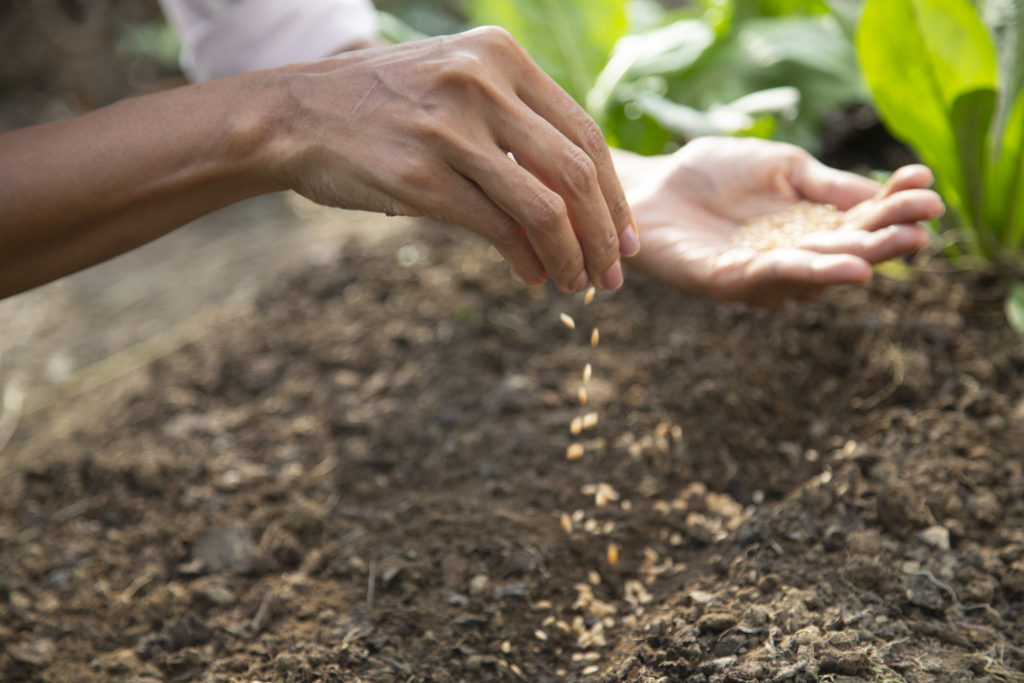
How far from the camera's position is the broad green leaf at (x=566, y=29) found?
102 inches

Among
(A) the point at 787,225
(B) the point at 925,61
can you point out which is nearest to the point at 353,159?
(A) the point at 787,225

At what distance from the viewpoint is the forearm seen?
1.13 meters

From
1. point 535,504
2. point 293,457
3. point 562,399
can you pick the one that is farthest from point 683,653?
point 293,457

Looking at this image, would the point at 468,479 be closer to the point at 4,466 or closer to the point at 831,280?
the point at 831,280

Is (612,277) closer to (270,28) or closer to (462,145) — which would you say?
(462,145)

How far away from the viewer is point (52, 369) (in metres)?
2.45

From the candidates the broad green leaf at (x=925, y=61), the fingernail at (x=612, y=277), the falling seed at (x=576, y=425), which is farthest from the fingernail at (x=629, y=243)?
the broad green leaf at (x=925, y=61)

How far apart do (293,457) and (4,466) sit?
749 mm

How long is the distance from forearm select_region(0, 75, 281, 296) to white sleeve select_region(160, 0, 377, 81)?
63 centimetres

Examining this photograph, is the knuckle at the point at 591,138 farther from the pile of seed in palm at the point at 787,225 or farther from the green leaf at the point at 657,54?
the green leaf at the point at 657,54

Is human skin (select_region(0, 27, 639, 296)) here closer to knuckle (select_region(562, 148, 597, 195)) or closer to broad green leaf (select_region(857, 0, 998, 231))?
knuckle (select_region(562, 148, 597, 195))

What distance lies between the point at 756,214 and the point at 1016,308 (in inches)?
21.9

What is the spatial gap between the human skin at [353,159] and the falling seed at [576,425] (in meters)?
0.42

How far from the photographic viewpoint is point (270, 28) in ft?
5.88
